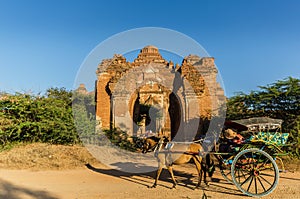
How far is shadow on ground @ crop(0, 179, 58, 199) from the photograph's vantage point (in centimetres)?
599

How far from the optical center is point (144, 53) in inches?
771

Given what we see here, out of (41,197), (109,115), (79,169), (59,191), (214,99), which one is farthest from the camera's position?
(109,115)

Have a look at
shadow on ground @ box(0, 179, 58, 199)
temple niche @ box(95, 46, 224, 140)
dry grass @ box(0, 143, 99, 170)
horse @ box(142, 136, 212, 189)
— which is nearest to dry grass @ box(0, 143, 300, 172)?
dry grass @ box(0, 143, 99, 170)

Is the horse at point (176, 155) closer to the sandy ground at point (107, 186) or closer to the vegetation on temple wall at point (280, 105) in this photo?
the sandy ground at point (107, 186)

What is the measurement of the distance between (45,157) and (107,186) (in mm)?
4792

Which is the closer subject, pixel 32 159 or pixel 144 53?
A: pixel 32 159

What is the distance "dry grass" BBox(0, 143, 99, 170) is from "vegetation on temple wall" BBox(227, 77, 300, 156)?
738 centimetres

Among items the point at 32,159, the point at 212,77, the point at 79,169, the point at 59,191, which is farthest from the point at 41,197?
the point at 212,77

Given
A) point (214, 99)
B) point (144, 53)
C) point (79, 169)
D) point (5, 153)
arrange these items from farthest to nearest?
point (144, 53) < point (214, 99) < point (5, 153) < point (79, 169)

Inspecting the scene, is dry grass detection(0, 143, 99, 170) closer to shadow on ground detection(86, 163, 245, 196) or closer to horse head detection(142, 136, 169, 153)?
shadow on ground detection(86, 163, 245, 196)

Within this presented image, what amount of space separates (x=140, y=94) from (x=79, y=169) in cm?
900

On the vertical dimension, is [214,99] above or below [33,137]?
above

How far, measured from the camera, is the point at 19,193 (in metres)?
6.30

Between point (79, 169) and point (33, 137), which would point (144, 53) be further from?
point (79, 169)
